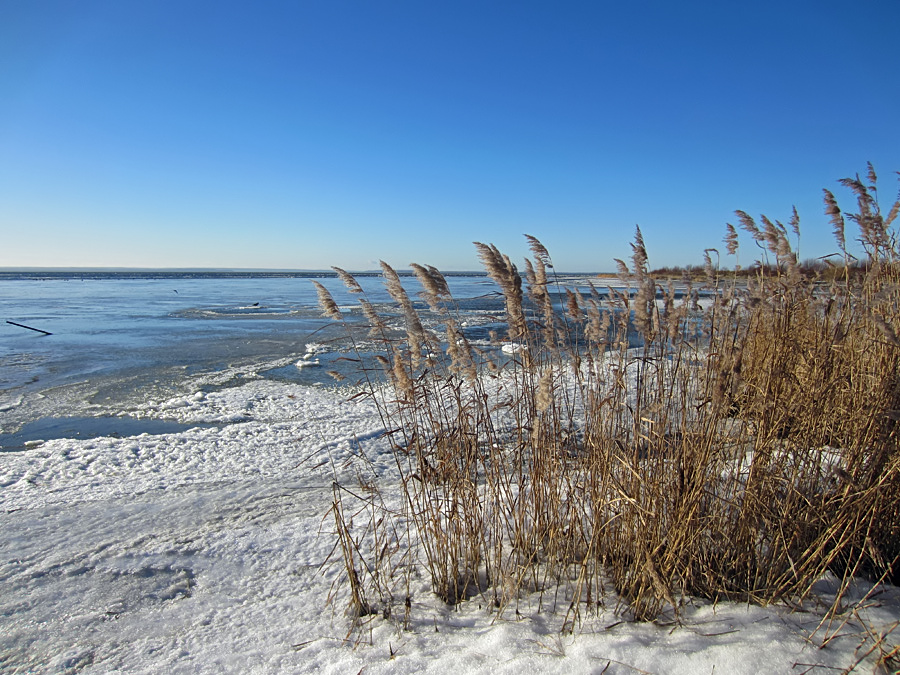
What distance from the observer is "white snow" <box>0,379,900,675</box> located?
2100mm

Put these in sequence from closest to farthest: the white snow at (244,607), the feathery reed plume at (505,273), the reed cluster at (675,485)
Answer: the white snow at (244,607), the reed cluster at (675,485), the feathery reed plume at (505,273)

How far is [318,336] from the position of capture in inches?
543

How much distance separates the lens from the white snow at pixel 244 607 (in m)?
2.10

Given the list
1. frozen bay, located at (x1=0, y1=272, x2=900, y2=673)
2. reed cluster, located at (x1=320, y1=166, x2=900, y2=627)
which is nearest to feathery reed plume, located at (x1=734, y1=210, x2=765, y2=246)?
reed cluster, located at (x1=320, y1=166, x2=900, y2=627)

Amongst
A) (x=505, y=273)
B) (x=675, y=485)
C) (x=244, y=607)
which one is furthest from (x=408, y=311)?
(x=244, y=607)

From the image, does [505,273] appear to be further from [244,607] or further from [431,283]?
[244,607]

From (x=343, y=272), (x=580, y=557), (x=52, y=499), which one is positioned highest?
(x=343, y=272)

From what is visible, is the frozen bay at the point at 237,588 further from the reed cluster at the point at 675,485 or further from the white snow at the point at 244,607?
the reed cluster at the point at 675,485

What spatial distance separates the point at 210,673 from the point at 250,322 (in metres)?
15.6

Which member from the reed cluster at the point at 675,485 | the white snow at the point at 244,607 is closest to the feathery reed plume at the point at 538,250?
the reed cluster at the point at 675,485

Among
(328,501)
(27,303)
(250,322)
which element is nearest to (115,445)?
(328,501)

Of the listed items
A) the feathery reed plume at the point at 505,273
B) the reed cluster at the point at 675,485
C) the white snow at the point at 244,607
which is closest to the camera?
the white snow at the point at 244,607

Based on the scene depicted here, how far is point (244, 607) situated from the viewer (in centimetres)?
280

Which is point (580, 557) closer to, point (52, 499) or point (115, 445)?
point (52, 499)
